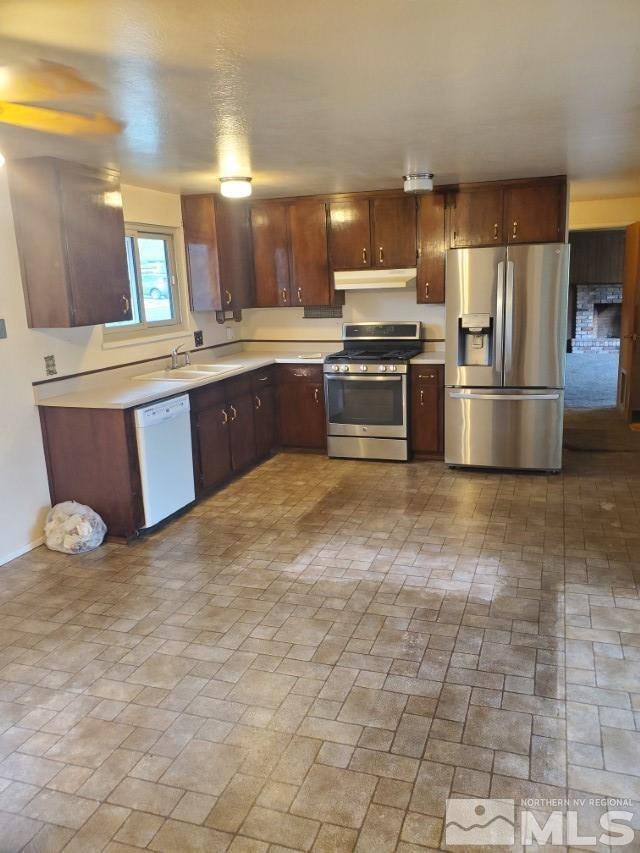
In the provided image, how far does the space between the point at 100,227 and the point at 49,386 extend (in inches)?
41.3

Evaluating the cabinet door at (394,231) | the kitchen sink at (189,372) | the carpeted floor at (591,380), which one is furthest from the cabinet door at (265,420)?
the carpeted floor at (591,380)

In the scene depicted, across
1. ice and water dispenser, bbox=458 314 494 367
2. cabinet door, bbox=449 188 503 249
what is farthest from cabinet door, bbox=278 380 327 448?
cabinet door, bbox=449 188 503 249

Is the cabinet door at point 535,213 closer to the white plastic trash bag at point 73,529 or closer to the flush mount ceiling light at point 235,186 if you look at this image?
the flush mount ceiling light at point 235,186

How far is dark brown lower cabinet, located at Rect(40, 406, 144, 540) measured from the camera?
3.98 metres

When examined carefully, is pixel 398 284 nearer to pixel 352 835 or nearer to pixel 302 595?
pixel 302 595

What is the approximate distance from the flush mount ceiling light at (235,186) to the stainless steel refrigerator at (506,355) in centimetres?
159

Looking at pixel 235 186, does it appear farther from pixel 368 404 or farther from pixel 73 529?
pixel 73 529

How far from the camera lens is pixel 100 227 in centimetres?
414

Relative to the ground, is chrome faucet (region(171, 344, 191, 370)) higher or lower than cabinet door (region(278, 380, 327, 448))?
higher

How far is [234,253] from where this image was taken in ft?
18.9

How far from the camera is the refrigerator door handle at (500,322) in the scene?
488cm

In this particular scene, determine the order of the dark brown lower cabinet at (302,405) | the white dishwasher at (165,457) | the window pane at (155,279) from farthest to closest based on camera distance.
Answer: the dark brown lower cabinet at (302,405)
the window pane at (155,279)
the white dishwasher at (165,457)

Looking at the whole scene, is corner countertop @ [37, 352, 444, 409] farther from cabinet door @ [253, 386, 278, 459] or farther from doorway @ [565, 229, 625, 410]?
doorway @ [565, 229, 625, 410]

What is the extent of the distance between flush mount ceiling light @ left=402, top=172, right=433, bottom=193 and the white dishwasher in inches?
86.4
